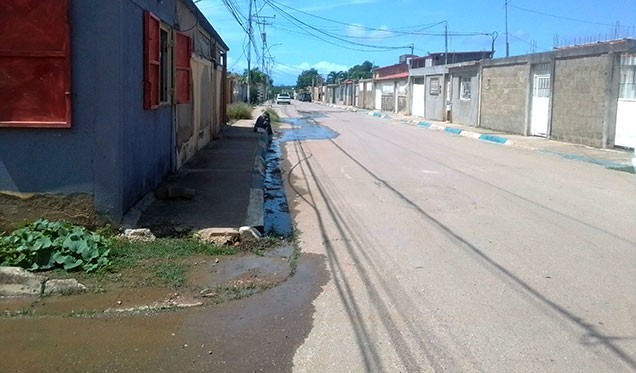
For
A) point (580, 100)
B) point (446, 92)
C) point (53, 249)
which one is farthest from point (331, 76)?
point (53, 249)

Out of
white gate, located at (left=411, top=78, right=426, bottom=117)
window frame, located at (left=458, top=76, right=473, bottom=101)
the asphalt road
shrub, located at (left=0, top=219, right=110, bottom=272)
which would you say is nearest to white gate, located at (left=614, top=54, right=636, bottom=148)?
the asphalt road

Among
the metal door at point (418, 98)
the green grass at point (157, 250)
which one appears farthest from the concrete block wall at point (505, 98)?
the green grass at point (157, 250)

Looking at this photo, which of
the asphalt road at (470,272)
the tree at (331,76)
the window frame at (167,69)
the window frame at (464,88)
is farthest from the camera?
the tree at (331,76)

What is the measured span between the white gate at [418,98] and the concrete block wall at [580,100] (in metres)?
23.7

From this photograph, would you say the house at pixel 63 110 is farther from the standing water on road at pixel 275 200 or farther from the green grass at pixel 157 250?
the standing water on road at pixel 275 200

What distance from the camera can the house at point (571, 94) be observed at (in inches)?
811

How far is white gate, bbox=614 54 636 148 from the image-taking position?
20.0m

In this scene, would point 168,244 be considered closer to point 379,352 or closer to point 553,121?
point 379,352

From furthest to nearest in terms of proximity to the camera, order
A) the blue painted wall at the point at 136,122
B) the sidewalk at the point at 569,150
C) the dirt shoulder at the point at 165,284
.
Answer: the sidewalk at the point at 569,150 < the blue painted wall at the point at 136,122 < the dirt shoulder at the point at 165,284

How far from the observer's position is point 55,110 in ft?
24.3

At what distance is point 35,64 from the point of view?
289 inches

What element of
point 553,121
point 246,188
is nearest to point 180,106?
point 246,188

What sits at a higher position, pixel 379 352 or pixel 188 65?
pixel 188 65

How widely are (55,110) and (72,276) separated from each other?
2157mm
